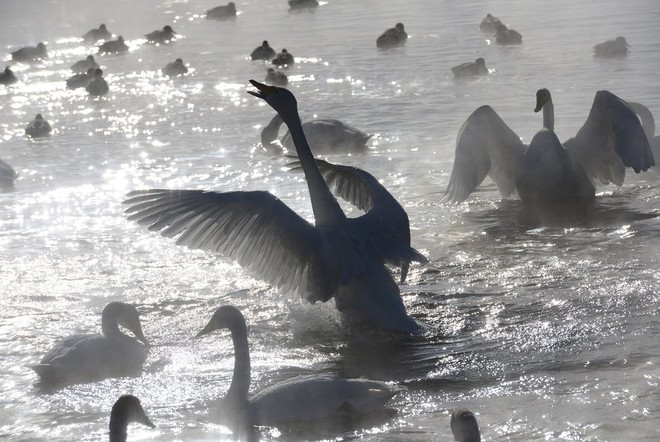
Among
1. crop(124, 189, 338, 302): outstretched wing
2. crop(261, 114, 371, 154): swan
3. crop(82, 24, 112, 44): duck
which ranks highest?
crop(82, 24, 112, 44): duck

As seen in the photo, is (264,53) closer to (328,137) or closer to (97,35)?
(97,35)

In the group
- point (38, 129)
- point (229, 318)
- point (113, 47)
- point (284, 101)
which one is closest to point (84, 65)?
point (113, 47)

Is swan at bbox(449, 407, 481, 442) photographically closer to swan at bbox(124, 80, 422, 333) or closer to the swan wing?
swan at bbox(124, 80, 422, 333)

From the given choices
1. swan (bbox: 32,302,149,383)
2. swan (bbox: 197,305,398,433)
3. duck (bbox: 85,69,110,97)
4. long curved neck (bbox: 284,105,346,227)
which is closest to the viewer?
swan (bbox: 197,305,398,433)

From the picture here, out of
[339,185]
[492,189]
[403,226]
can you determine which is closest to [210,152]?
[492,189]

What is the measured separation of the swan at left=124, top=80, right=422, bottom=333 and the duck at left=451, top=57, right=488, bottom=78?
11287 mm

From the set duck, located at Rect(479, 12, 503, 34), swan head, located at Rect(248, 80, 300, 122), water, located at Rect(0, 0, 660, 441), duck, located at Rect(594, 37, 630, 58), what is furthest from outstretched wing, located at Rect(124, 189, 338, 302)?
duck, located at Rect(479, 12, 503, 34)

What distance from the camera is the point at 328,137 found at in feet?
49.1

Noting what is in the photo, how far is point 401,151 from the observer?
14.4m

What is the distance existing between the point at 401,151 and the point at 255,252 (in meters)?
6.36

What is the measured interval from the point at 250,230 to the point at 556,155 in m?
4.55

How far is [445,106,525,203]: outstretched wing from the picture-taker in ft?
37.7

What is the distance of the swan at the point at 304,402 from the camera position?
6488mm

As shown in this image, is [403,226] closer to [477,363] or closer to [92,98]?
[477,363]
